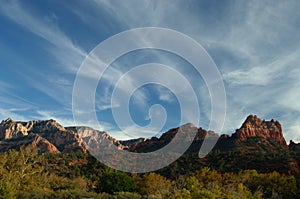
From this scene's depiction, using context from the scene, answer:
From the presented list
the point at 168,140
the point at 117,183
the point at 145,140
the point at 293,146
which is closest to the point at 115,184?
the point at 117,183

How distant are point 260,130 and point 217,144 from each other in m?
25.6

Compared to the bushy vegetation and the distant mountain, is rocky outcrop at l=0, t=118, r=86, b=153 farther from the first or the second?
the bushy vegetation

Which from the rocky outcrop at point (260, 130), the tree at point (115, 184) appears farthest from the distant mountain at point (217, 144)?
the tree at point (115, 184)

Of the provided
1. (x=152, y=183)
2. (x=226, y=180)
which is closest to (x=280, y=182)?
(x=226, y=180)

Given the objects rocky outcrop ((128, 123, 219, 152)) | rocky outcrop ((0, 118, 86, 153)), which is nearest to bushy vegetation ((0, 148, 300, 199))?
rocky outcrop ((128, 123, 219, 152))

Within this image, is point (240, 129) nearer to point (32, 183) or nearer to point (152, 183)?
point (152, 183)

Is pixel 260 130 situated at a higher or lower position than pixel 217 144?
higher

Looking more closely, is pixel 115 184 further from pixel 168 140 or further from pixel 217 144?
pixel 168 140

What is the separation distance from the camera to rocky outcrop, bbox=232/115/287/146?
107 m

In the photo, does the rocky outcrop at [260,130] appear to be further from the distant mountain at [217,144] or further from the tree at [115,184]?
the tree at [115,184]

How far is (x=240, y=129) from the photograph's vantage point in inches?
4333

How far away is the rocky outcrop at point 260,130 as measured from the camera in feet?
351

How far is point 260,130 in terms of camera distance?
4599 inches

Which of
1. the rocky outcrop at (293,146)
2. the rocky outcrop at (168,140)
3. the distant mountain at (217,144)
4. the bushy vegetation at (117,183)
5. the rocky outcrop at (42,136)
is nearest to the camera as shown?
the bushy vegetation at (117,183)
